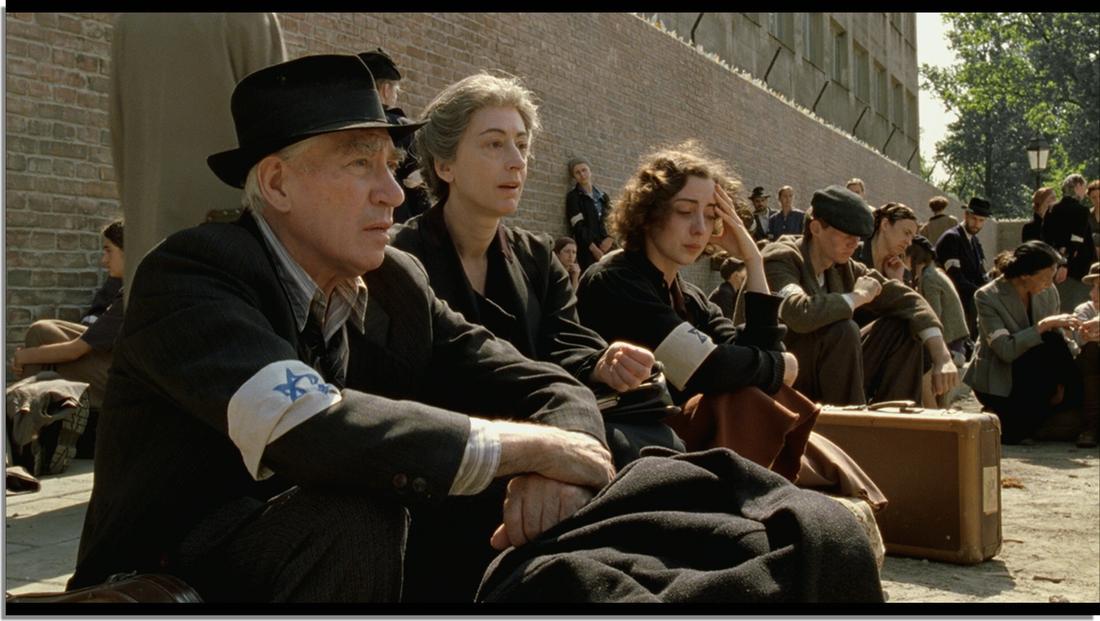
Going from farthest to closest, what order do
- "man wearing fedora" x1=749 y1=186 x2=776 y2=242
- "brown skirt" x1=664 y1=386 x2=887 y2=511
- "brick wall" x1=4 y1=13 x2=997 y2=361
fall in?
"man wearing fedora" x1=749 y1=186 x2=776 y2=242, "brick wall" x1=4 y1=13 x2=997 y2=361, "brown skirt" x1=664 y1=386 x2=887 y2=511

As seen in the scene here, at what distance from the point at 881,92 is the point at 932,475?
3373 centimetres

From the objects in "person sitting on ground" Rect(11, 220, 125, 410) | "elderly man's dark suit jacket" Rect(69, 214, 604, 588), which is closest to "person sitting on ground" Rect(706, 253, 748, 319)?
"person sitting on ground" Rect(11, 220, 125, 410)

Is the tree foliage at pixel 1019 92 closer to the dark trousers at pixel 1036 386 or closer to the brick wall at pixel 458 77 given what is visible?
the brick wall at pixel 458 77

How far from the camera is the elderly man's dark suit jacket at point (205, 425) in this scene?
5.71ft

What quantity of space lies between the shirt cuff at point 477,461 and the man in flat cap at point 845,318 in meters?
3.28

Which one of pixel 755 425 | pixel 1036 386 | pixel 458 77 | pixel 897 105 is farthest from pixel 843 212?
pixel 897 105

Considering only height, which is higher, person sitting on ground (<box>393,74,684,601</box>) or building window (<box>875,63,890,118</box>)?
building window (<box>875,63,890,118</box>)

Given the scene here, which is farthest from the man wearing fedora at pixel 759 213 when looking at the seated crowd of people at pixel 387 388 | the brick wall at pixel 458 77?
the seated crowd of people at pixel 387 388

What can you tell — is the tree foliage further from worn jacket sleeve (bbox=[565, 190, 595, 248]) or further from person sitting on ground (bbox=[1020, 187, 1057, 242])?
worn jacket sleeve (bbox=[565, 190, 595, 248])

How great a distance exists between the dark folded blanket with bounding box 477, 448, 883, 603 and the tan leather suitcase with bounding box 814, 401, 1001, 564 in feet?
9.06

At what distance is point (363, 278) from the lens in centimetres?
230

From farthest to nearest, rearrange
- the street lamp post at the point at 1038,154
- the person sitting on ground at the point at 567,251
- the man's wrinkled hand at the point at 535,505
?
the street lamp post at the point at 1038,154 → the person sitting on ground at the point at 567,251 → the man's wrinkled hand at the point at 535,505

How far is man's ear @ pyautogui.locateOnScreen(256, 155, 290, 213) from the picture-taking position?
2055 mm
